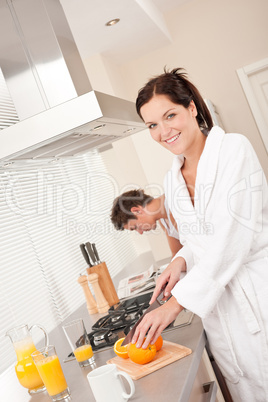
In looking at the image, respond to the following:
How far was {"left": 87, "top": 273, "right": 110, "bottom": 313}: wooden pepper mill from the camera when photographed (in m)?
2.20

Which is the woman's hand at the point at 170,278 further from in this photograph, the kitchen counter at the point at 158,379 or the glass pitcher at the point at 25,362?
the glass pitcher at the point at 25,362

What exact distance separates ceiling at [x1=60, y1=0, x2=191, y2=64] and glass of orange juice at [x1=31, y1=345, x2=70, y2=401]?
7.18 feet

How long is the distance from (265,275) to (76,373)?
71 cm

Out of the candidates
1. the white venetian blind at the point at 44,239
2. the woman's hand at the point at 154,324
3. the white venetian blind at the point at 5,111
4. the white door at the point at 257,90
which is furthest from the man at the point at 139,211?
the white door at the point at 257,90

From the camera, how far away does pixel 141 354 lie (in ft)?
4.17

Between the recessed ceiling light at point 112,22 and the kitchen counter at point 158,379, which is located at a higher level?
the recessed ceiling light at point 112,22

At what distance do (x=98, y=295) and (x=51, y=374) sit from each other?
0.92 metres

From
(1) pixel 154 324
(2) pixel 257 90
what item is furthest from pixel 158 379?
(2) pixel 257 90

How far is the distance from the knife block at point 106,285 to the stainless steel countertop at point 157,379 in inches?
17.1

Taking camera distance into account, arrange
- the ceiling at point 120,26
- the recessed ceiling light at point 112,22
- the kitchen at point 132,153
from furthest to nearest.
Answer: the recessed ceiling light at point 112,22 < the kitchen at point 132,153 < the ceiling at point 120,26

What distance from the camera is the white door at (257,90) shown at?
13.4 feet

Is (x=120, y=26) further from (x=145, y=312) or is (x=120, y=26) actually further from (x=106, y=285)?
(x=145, y=312)

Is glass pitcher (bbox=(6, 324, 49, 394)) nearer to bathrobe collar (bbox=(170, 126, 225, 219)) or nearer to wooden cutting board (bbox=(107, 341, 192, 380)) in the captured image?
wooden cutting board (bbox=(107, 341, 192, 380))

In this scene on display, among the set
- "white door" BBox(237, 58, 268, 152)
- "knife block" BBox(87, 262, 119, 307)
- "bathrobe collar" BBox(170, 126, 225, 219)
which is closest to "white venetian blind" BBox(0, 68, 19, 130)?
"knife block" BBox(87, 262, 119, 307)
